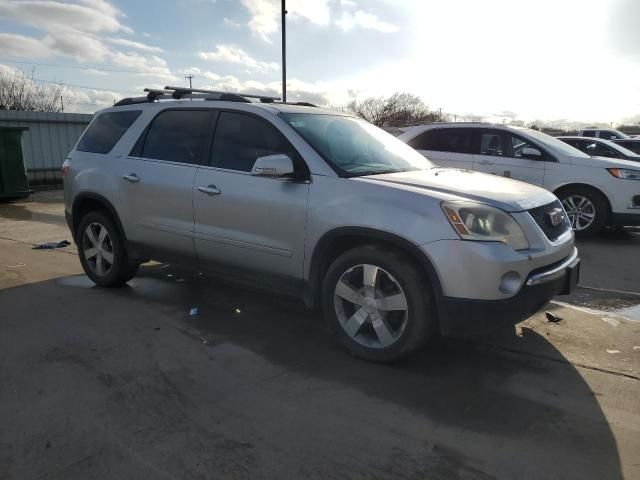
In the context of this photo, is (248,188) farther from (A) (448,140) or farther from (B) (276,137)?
(A) (448,140)

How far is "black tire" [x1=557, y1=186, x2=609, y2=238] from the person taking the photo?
7.86 meters

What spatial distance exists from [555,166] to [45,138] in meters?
13.5

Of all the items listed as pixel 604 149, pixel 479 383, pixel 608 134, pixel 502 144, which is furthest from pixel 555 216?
pixel 608 134

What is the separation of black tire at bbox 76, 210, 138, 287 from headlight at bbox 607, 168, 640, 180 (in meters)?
6.77

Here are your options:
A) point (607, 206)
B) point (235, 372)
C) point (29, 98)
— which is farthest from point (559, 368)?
point (29, 98)

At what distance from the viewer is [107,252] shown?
210 inches

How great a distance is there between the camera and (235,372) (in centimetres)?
353

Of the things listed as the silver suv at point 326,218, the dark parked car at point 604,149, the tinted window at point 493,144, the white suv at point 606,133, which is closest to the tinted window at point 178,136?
the silver suv at point 326,218

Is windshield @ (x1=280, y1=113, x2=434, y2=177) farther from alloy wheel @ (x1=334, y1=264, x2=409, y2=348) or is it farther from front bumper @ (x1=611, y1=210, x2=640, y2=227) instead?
front bumper @ (x1=611, y1=210, x2=640, y2=227)

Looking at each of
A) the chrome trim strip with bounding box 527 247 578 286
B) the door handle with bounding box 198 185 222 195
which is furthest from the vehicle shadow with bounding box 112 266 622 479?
the door handle with bounding box 198 185 222 195

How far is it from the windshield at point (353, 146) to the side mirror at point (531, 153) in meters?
4.02

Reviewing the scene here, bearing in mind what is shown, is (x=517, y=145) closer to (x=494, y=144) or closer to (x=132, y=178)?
(x=494, y=144)

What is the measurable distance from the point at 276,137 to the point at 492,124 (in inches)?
217

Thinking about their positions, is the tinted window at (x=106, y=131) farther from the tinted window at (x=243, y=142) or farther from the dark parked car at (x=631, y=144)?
the dark parked car at (x=631, y=144)
